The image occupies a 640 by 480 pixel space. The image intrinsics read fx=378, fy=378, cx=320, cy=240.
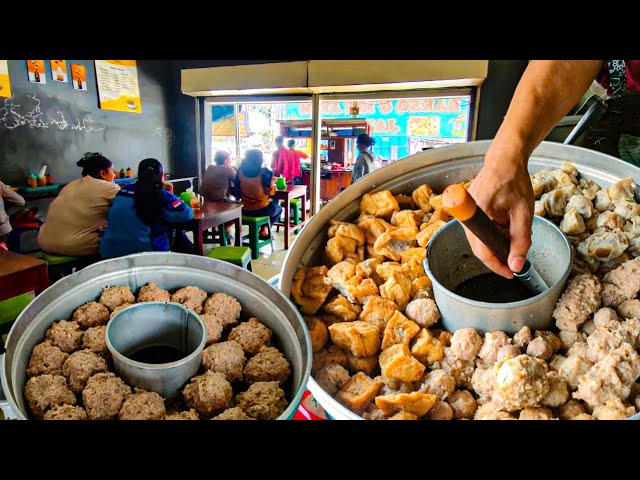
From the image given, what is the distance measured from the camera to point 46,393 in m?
0.80

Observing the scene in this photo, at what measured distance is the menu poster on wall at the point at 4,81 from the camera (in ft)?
16.1

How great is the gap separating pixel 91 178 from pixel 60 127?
11.2 ft

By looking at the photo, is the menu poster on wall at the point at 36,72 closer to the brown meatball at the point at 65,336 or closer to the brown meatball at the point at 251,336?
the brown meatball at the point at 65,336

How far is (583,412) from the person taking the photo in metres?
0.87

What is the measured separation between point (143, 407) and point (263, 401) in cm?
A: 25

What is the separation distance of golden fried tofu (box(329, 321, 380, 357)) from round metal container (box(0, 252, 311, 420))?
0.58ft

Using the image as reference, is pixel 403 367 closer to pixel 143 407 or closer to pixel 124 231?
pixel 143 407

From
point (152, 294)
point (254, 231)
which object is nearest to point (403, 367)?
point (152, 294)

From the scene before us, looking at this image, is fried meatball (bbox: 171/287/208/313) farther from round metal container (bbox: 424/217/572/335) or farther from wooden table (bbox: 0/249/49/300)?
wooden table (bbox: 0/249/49/300)

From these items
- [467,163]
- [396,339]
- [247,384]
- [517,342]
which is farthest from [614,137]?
[247,384]

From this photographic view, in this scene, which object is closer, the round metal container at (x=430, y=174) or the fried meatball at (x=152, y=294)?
the fried meatball at (x=152, y=294)

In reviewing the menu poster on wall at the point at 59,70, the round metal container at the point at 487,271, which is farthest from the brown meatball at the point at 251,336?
the menu poster on wall at the point at 59,70

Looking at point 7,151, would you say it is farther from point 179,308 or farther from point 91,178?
point 179,308

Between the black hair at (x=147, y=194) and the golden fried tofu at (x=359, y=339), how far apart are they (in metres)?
2.26
